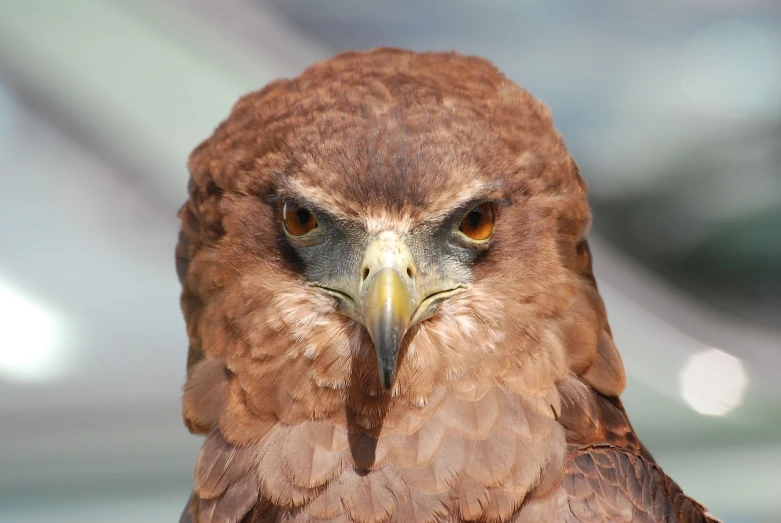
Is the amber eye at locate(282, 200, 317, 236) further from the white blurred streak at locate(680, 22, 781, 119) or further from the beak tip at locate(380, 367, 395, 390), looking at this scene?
the white blurred streak at locate(680, 22, 781, 119)

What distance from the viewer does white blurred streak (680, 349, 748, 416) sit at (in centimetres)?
409

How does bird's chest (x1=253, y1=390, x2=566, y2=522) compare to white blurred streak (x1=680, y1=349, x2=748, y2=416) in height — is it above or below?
below

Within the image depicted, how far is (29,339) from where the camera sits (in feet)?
13.6

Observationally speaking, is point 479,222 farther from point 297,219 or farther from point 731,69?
point 731,69

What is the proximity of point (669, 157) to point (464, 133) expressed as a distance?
10.3ft

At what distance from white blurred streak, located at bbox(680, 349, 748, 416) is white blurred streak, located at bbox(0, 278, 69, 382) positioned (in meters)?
3.21

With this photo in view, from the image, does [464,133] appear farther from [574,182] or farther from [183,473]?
[183,473]

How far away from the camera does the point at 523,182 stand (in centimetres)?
178

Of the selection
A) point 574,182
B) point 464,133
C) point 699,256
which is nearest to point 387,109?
point 464,133

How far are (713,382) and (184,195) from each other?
9.93 feet

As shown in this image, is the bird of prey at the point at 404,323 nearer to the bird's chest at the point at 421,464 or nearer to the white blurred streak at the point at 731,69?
the bird's chest at the point at 421,464

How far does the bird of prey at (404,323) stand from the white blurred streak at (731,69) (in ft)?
9.99

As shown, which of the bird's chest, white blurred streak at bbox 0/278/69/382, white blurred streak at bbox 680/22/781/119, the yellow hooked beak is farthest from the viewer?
white blurred streak at bbox 680/22/781/119

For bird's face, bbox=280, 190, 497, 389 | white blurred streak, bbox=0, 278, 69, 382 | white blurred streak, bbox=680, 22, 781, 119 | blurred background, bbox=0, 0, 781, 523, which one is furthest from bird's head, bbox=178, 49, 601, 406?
white blurred streak, bbox=680, 22, 781, 119
